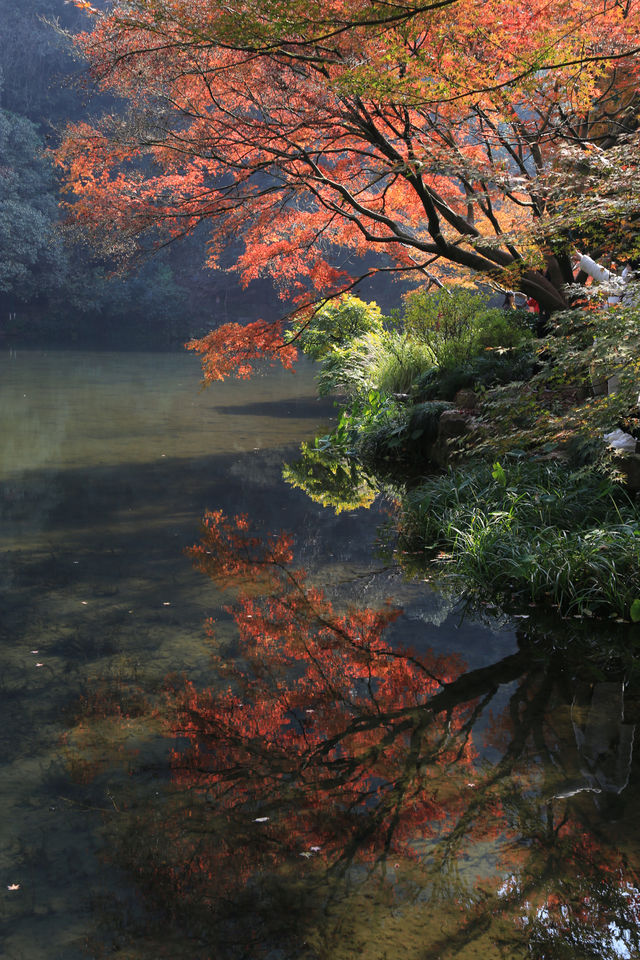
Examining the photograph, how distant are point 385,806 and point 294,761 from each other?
0.43 metres

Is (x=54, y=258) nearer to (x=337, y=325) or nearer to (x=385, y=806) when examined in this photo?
(x=337, y=325)

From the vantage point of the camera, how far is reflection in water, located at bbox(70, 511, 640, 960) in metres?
2.28

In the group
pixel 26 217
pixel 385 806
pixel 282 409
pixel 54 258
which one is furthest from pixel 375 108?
pixel 54 258

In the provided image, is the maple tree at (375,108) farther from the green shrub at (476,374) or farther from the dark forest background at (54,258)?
the dark forest background at (54,258)

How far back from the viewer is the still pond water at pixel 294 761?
7.55 feet

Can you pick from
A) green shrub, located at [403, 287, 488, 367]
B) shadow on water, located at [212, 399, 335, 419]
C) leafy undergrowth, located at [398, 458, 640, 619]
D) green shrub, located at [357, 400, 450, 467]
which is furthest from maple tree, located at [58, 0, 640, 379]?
shadow on water, located at [212, 399, 335, 419]

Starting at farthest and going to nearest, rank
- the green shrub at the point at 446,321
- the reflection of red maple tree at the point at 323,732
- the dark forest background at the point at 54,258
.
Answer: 1. the dark forest background at the point at 54,258
2. the green shrub at the point at 446,321
3. the reflection of red maple tree at the point at 323,732

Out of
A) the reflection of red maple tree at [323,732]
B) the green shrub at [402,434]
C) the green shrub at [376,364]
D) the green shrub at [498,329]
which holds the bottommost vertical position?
the reflection of red maple tree at [323,732]

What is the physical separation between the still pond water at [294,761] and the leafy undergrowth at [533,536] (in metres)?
0.26

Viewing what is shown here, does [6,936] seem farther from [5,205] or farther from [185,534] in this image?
[5,205]

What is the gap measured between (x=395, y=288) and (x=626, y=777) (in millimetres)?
30953

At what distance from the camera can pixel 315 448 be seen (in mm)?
10078

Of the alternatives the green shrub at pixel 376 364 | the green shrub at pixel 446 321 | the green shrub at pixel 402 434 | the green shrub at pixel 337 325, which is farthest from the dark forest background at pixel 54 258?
the green shrub at pixel 402 434

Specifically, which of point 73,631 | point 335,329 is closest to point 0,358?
point 335,329
